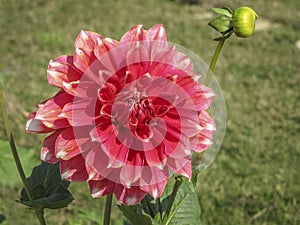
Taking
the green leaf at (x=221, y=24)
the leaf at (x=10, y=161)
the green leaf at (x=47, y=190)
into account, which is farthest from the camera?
the leaf at (x=10, y=161)

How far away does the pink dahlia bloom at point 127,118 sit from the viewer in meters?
0.83

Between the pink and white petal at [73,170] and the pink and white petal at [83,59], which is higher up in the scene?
the pink and white petal at [83,59]

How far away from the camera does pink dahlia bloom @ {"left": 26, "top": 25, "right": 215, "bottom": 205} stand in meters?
0.83

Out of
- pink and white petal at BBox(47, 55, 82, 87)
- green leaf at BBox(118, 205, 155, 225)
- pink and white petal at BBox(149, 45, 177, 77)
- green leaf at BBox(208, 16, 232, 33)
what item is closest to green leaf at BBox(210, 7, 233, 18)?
green leaf at BBox(208, 16, 232, 33)

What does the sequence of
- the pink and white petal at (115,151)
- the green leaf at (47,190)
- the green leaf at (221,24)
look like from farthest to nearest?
the green leaf at (47,190), the green leaf at (221,24), the pink and white petal at (115,151)

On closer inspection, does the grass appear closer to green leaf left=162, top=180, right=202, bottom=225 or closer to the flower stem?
green leaf left=162, top=180, right=202, bottom=225

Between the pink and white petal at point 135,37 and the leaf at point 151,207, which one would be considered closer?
the pink and white petal at point 135,37

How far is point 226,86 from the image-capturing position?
3.16m

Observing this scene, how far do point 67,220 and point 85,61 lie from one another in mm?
1434

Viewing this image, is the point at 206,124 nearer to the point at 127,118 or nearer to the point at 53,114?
the point at 127,118

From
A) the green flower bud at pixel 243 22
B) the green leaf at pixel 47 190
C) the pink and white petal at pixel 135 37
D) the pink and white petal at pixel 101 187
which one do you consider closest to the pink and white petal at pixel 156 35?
the pink and white petal at pixel 135 37

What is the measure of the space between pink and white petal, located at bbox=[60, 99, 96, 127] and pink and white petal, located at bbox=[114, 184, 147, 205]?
11cm

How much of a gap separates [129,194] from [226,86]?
236 centimetres

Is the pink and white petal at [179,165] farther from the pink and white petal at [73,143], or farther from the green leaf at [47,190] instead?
the green leaf at [47,190]
